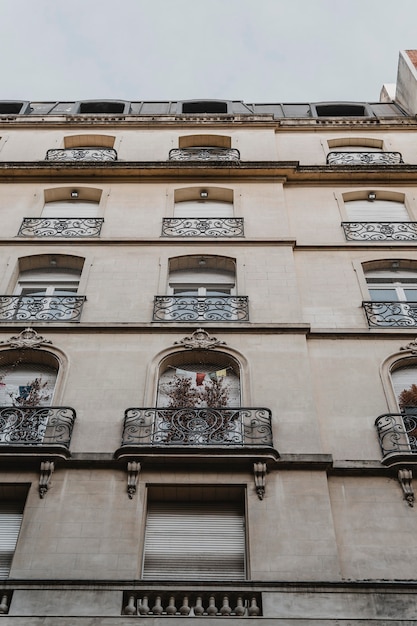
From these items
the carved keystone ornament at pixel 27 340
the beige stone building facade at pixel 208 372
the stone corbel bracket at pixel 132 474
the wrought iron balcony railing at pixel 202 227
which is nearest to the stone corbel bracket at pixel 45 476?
the beige stone building facade at pixel 208 372

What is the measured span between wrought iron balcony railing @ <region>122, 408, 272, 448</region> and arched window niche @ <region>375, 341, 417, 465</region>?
6.11 feet

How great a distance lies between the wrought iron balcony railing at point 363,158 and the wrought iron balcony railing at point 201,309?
6861 mm

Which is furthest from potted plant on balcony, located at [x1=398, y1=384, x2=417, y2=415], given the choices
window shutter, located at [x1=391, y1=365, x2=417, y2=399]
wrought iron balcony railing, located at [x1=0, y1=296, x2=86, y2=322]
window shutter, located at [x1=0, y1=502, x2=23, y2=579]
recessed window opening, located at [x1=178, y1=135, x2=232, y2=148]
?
recessed window opening, located at [x1=178, y1=135, x2=232, y2=148]

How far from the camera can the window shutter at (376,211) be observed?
54.5ft

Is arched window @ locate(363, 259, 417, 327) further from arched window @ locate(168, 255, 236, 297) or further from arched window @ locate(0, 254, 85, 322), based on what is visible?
arched window @ locate(0, 254, 85, 322)

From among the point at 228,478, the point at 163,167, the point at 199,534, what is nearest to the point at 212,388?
the point at 228,478

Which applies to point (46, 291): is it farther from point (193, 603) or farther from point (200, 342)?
point (193, 603)

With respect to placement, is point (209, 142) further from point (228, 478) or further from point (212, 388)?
point (228, 478)

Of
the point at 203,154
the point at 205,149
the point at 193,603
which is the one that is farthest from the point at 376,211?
the point at 193,603

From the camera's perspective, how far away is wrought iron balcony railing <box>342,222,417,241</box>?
51.1 ft

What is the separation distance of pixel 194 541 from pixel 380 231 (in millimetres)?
9179

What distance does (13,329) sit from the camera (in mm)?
12734

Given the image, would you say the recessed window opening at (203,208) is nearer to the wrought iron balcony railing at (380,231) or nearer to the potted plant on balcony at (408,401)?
the wrought iron balcony railing at (380,231)

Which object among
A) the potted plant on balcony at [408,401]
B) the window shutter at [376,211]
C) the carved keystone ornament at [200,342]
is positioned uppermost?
the window shutter at [376,211]
